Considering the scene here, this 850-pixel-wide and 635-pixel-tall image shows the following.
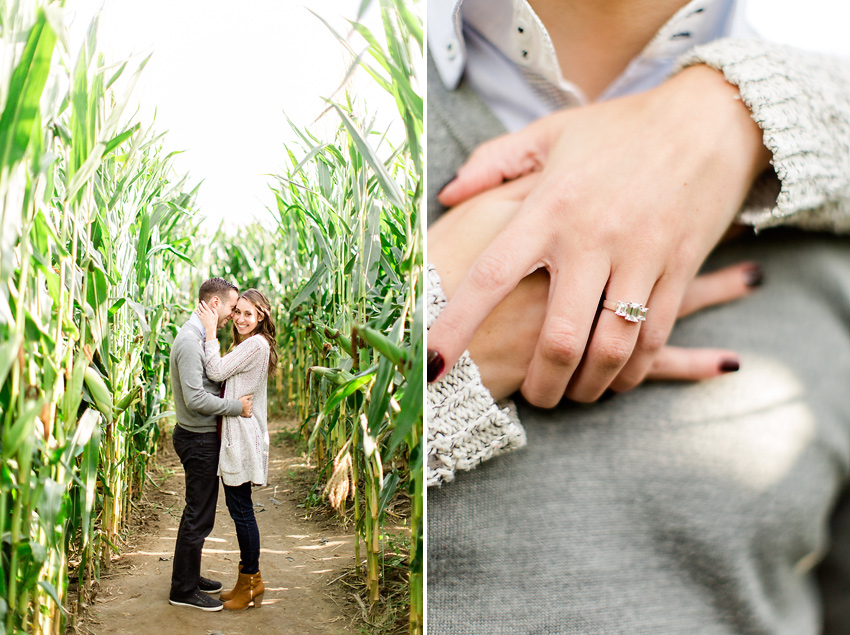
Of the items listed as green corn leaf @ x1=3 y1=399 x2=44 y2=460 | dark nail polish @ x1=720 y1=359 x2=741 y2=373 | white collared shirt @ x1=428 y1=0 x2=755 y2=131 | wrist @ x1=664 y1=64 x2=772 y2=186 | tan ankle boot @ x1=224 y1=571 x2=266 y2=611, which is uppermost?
white collared shirt @ x1=428 y1=0 x2=755 y2=131

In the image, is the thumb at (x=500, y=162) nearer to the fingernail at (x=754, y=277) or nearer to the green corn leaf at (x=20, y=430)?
the fingernail at (x=754, y=277)

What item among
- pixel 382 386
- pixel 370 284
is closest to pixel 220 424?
pixel 370 284

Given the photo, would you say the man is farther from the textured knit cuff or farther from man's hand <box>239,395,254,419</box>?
the textured knit cuff

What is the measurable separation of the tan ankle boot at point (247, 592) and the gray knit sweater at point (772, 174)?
0.63 m

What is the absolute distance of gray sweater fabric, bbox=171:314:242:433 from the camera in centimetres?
108

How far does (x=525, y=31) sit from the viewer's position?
62 cm

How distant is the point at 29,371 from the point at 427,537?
0.53m

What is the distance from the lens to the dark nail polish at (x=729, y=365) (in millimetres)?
613

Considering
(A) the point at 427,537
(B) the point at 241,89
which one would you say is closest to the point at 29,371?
(A) the point at 427,537

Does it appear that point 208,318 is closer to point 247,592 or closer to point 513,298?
point 247,592

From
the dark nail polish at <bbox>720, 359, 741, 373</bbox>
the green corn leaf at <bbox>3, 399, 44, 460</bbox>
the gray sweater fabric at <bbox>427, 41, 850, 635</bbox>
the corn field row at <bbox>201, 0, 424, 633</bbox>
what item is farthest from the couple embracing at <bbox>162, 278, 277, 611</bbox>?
the dark nail polish at <bbox>720, 359, 741, 373</bbox>

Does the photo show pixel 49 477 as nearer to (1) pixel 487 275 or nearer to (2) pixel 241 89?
(1) pixel 487 275

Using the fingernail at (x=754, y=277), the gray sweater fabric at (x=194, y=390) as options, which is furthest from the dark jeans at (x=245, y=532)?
the fingernail at (x=754, y=277)

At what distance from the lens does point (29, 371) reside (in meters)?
0.66
